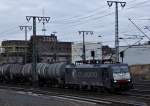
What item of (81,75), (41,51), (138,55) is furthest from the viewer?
(41,51)

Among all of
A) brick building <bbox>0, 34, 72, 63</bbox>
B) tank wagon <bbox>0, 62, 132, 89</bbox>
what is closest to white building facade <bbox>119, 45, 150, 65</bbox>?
brick building <bbox>0, 34, 72, 63</bbox>

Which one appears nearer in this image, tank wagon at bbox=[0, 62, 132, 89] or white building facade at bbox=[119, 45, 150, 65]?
tank wagon at bbox=[0, 62, 132, 89]

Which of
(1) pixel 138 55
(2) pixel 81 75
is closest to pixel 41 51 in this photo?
(1) pixel 138 55

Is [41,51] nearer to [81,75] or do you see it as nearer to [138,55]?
[138,55]

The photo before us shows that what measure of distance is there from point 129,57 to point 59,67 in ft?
160

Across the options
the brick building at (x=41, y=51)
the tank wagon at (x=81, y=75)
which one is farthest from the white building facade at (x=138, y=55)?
the tank wagon at (x=81, y=75)

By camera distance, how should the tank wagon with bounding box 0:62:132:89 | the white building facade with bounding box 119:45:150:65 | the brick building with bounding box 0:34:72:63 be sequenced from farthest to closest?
the brick building with bounding box 0:34:72:63, the white building facade with bounding box 119:45:150:65, the tank wagon with bounding box 0:62:132:89

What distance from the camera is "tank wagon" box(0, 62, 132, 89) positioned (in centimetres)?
4134

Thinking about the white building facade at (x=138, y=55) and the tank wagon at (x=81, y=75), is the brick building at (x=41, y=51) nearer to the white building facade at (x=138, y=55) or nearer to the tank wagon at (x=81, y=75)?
the white building facade at (x=138, y=55)

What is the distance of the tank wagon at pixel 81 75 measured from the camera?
41344 millimetres

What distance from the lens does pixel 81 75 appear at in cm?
4653

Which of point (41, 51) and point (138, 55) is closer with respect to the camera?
point (138, 55)

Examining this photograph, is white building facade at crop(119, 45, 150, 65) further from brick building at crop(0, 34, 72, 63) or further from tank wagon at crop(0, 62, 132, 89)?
tank wagon at crop(0, 62, 132, 89)

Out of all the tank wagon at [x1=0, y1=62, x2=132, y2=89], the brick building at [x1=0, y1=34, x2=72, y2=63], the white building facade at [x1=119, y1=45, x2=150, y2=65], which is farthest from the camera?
the brick building at [x1=0, y1=34, x2=72, y2=63]
